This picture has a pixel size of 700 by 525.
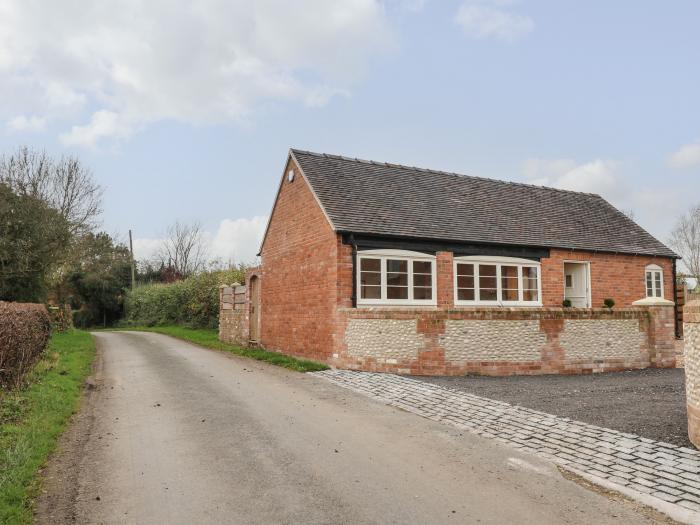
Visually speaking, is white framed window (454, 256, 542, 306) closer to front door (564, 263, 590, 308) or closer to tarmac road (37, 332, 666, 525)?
front door (564, 263, 590, 308)

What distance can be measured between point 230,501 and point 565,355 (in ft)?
33.3

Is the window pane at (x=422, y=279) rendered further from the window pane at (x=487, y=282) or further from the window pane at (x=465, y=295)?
the window pane at (x=487, y=282)

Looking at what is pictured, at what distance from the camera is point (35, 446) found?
237 inches

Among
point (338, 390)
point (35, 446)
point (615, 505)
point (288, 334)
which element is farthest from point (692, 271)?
point (35, 446)

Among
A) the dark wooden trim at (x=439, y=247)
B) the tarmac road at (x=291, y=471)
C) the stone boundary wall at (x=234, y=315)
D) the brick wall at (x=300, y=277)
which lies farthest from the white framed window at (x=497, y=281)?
the stone boundary wall at (x=234, y=315)

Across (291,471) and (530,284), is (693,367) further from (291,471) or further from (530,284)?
(530,284)

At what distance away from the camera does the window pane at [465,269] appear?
1593cm

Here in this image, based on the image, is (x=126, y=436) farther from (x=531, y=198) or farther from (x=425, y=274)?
(x=531, y=198)

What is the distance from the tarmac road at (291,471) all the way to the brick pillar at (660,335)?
8.71m

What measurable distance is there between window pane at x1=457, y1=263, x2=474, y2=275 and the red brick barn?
0.04m

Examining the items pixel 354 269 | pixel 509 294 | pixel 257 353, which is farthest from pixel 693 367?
pixel 257 353

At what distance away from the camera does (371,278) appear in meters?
14.6

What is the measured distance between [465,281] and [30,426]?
12092mm

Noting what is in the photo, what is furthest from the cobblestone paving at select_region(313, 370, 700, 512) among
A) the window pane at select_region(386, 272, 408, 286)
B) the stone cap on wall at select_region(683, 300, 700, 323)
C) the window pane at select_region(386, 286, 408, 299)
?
the window pane at select_region(386, 272, 408, 286)
